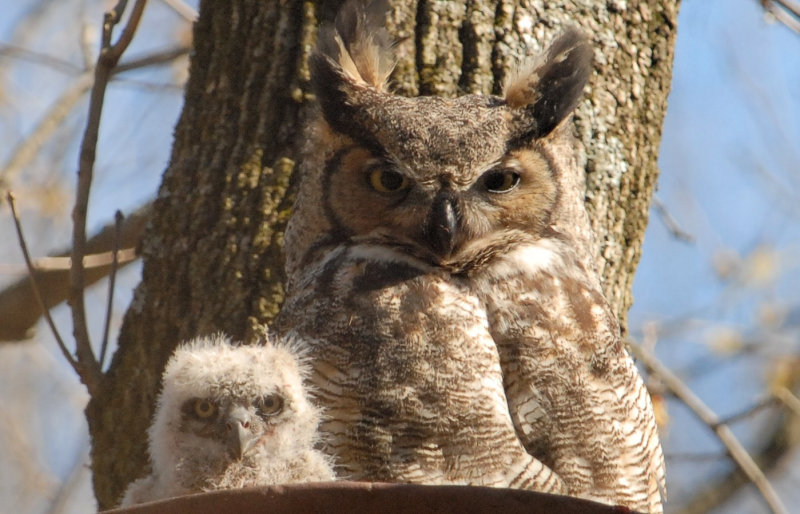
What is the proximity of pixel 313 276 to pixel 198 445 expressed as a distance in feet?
1.37

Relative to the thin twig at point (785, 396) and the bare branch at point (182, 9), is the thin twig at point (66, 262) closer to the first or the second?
the bare branch at point (182, 9)

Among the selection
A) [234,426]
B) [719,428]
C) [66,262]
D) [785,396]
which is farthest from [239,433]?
[785,396]

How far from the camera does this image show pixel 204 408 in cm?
195

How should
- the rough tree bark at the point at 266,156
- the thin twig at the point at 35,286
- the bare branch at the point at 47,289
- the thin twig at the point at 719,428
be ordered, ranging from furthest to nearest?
the bare branch at the point at 47,289 → the thin twig at the point at 719,428 → the rough tree bark at the point at 266,156 → the thin twig at the point at 35,286

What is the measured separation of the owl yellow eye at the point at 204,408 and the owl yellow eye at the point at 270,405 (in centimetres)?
9

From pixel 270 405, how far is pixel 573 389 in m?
0.58

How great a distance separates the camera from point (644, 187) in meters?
2.67

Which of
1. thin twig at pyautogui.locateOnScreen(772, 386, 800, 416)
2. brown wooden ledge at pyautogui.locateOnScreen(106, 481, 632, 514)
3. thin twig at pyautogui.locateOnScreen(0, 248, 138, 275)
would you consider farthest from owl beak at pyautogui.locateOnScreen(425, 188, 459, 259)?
thin twig at pyautogui.locateOnScreen(772, 386, 800, 416)

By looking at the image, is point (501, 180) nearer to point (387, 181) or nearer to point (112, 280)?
point (387, 181)

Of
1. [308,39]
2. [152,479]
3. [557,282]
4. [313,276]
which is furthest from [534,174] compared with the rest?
[152,479]

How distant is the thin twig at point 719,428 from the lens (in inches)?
112

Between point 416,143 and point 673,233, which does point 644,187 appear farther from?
point 416,143

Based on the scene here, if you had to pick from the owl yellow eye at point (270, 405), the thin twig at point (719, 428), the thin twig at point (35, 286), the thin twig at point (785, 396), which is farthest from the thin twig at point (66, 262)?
the thin twig at point (785, 396)

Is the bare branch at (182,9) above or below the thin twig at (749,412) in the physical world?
above
